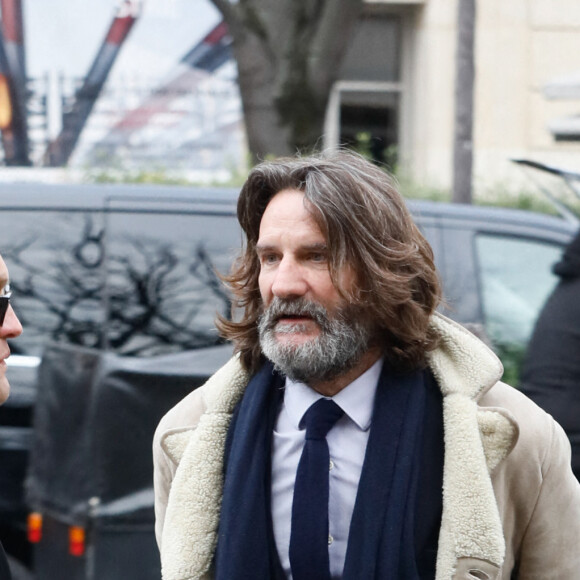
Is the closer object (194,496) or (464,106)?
(194,496)

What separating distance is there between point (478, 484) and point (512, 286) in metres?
2.16

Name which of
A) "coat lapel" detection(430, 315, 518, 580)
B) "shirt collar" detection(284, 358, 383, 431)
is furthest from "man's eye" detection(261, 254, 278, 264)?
"coat lapel" detection(430, 315, 518, 580)

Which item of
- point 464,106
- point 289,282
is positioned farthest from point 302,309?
point 464,106

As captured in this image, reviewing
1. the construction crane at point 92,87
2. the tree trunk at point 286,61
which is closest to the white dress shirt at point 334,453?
the tree trunk at point 286,61

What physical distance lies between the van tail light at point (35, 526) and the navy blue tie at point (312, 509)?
6.24ft

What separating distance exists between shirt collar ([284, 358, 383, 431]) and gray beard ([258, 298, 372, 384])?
61mm

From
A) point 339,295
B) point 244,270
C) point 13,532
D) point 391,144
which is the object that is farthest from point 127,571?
point 391,144

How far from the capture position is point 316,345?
228 cm

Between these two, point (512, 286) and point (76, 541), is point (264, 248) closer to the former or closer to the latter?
point (76, 541)

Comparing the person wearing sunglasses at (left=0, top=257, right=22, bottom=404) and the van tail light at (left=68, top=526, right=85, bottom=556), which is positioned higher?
the person wearing sunglasses at (left=0, top=257, right=22, bottom=404)

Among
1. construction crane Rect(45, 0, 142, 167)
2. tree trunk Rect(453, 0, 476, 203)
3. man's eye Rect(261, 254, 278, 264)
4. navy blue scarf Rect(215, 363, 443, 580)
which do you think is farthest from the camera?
construction crane Rect(45, 0, 142, 167)

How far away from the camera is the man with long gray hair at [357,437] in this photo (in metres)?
2.17

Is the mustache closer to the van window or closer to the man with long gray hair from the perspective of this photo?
the man with long gray hair

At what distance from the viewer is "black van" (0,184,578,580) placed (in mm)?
4027
